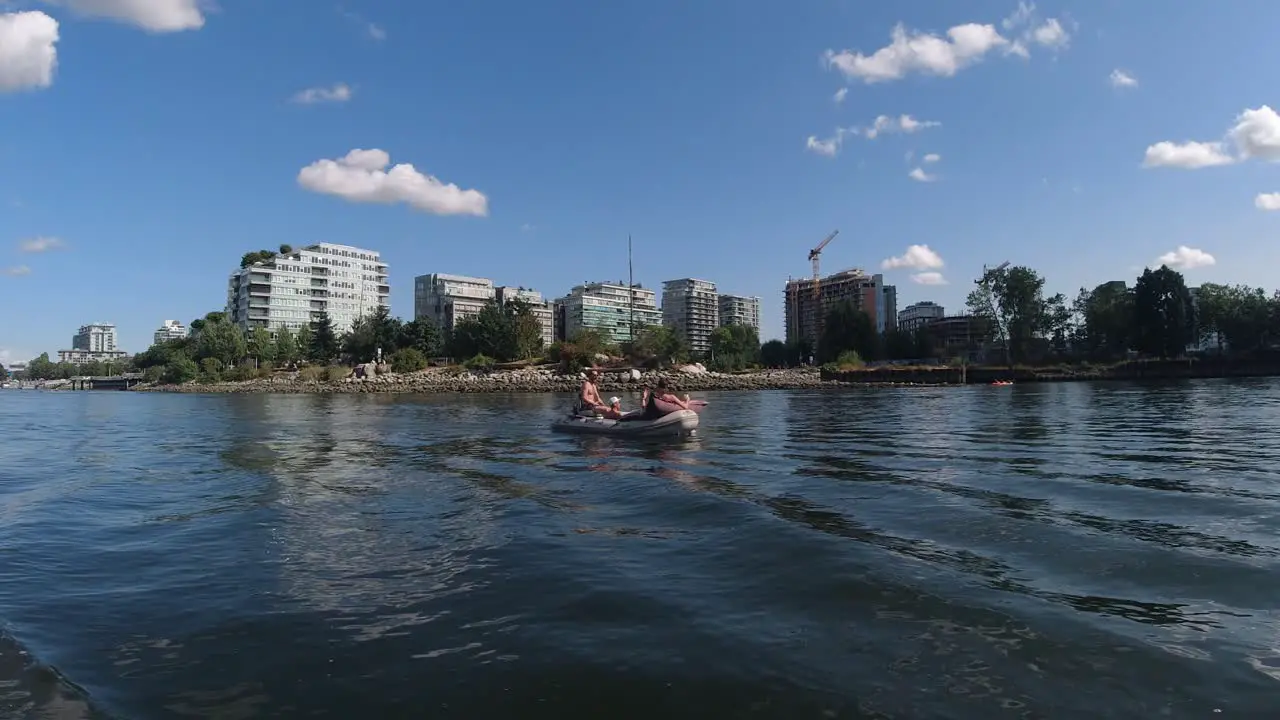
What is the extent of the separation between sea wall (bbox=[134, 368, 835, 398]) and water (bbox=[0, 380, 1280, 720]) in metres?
60.0

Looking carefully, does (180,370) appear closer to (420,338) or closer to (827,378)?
(420,338)

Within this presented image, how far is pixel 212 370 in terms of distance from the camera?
114m

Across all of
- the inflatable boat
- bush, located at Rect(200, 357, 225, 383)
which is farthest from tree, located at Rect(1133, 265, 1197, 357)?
bush, located at Rect(200, 357, 225, 383)

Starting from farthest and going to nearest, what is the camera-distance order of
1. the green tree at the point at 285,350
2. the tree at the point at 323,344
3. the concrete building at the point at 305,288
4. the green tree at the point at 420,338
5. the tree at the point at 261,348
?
the concrete building at the point at 305,288, the green tree at the point at 285,350, the tree at the point at 261,348, the tree at the point at 323,344, the green tree at the point at 420,338

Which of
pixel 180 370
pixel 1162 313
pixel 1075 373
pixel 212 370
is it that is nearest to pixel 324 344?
pixel 212 370

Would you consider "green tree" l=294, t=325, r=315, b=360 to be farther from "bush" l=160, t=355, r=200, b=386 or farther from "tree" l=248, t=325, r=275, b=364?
"bush" l=160, t=355, r=200, b=386

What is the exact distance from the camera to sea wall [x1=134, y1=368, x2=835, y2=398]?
80.3 meters

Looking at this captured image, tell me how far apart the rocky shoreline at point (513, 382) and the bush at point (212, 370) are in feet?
28.0

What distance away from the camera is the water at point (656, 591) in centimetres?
488

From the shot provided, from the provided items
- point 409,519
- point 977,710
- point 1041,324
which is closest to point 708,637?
point 977,710

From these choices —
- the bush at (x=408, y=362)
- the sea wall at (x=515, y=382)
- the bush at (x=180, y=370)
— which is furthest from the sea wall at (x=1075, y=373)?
the bush at (x=180, y=370)

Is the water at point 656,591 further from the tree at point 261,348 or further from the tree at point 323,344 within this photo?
the tree at point 261,348

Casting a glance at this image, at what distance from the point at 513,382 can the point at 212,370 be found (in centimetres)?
6111

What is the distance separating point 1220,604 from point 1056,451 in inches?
470
